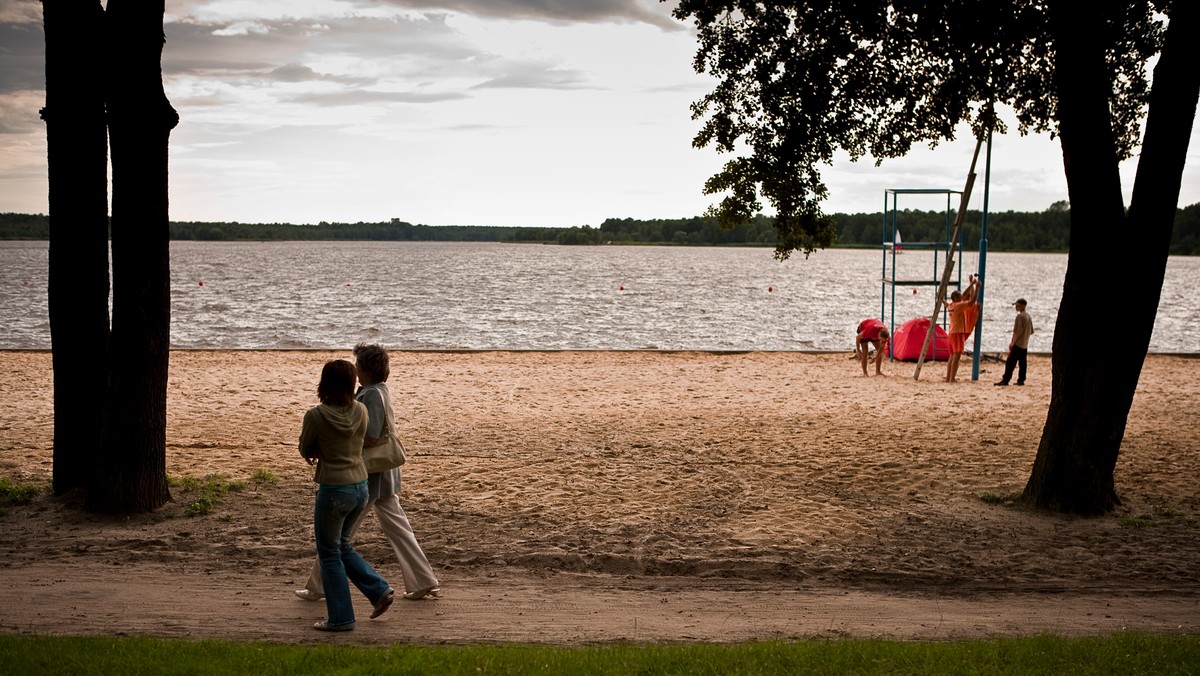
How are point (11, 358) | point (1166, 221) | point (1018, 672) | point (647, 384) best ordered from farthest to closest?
point (11, 358), point (647, 384), point (1166, 221), point (1018, 672)

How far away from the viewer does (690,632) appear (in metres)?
6.15

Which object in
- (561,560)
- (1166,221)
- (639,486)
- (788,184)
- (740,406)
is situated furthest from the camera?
(740,406)

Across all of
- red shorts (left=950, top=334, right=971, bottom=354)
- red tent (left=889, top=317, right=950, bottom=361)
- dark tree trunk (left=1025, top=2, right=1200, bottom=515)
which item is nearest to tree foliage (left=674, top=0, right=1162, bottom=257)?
dark tree trunk (left=1025, top=2, right=1200, bottom=515)

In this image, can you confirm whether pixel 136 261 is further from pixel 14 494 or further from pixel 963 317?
pixel 963 317

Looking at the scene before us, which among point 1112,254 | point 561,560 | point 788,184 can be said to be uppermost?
point 788,184

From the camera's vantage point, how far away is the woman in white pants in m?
5.99

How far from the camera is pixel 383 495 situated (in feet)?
20.6

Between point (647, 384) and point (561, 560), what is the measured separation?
10.3 m

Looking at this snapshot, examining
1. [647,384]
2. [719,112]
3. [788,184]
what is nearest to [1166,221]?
[788,184]

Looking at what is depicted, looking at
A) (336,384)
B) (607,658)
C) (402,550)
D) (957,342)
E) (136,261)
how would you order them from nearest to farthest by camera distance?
(607,658), (336,384), (402,550), (136,261), (957,342)

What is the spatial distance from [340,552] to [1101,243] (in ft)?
22.0

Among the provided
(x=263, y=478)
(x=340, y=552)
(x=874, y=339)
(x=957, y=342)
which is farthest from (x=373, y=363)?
(x=874, y=339)

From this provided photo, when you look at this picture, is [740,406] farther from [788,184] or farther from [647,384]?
[788,184]

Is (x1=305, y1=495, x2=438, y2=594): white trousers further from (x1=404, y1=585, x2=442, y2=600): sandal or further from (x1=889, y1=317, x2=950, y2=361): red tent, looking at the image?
(x1=889, y1=317, x2=950, y2=361): red tent
